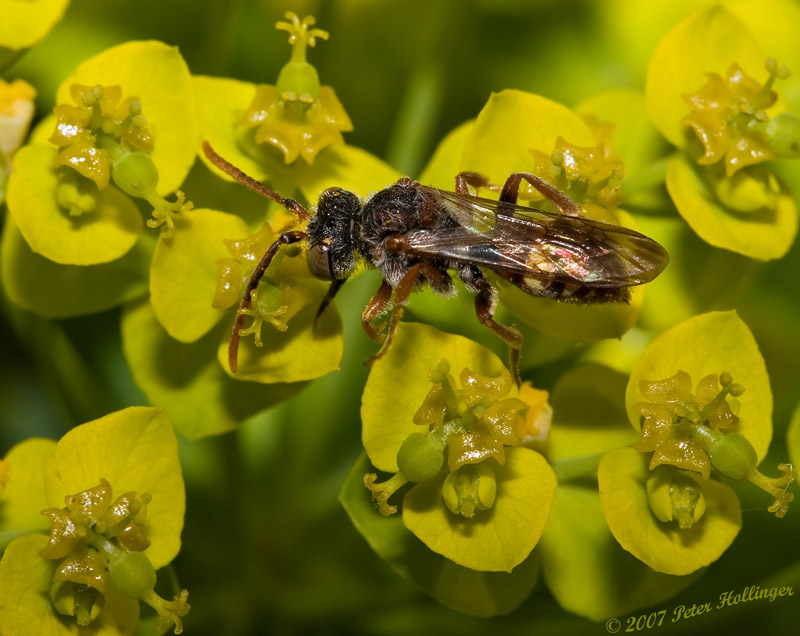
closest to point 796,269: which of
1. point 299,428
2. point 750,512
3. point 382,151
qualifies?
point 750,512

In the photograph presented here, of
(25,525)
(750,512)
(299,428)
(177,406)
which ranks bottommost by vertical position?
(299,428)

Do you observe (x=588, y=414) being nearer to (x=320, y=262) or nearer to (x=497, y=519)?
(x=497, y=519)

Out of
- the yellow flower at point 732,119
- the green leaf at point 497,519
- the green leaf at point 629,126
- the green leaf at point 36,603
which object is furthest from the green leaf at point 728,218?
the green leaf at point 36,603

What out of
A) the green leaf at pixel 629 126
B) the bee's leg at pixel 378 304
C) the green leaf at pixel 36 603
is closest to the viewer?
the green leaf at pixel 36 603

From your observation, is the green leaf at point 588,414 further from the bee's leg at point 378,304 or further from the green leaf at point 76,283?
the green leaf at point 76,283

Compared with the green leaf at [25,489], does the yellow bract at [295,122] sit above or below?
above

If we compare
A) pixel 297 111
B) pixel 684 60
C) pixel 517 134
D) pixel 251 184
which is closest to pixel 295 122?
pixel 297 111

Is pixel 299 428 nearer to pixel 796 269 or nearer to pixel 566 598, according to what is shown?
pixel 566 598
